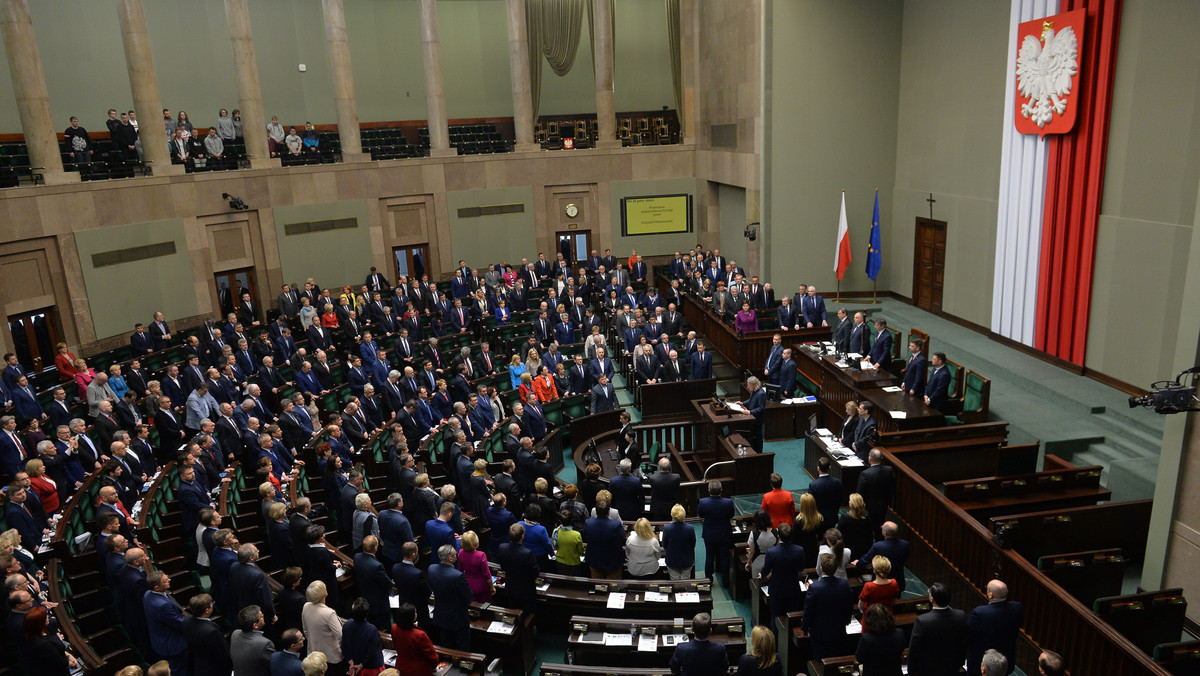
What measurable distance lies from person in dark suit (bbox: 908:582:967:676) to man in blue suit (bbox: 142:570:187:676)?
18.0ft

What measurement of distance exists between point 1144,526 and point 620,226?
16.1 m

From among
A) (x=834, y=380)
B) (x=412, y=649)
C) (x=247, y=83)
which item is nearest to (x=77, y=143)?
(x=247, y=83)

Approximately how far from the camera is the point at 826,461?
967cm

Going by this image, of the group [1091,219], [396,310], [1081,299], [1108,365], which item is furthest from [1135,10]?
[396,310]

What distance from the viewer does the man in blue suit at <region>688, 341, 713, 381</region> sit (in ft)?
42.3

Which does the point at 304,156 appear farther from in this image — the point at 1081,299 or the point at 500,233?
the point at 1081,299

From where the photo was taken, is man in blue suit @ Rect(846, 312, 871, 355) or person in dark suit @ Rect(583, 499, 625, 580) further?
man in blue suit @ Rect(846, 312, 871, 355)

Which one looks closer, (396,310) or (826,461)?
(826,461)

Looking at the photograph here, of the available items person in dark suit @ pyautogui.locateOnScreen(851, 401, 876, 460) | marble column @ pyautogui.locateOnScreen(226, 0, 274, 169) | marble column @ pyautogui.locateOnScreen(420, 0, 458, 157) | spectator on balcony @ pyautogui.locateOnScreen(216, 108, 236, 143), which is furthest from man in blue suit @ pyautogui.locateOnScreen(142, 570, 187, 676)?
marble column @ pyautogui.locateOnScreen(420, 0, 458, 157)

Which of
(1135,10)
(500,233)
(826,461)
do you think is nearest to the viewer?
(826,461)

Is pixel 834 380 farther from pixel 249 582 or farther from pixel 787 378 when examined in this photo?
pixel 249 582

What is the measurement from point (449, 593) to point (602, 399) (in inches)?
240

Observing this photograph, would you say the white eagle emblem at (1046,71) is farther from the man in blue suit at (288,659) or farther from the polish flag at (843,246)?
the man in blue suit at (288,659)

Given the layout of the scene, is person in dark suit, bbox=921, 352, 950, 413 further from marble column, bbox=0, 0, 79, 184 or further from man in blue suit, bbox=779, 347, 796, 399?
marble column, bbox=0, 0, 79, 184
